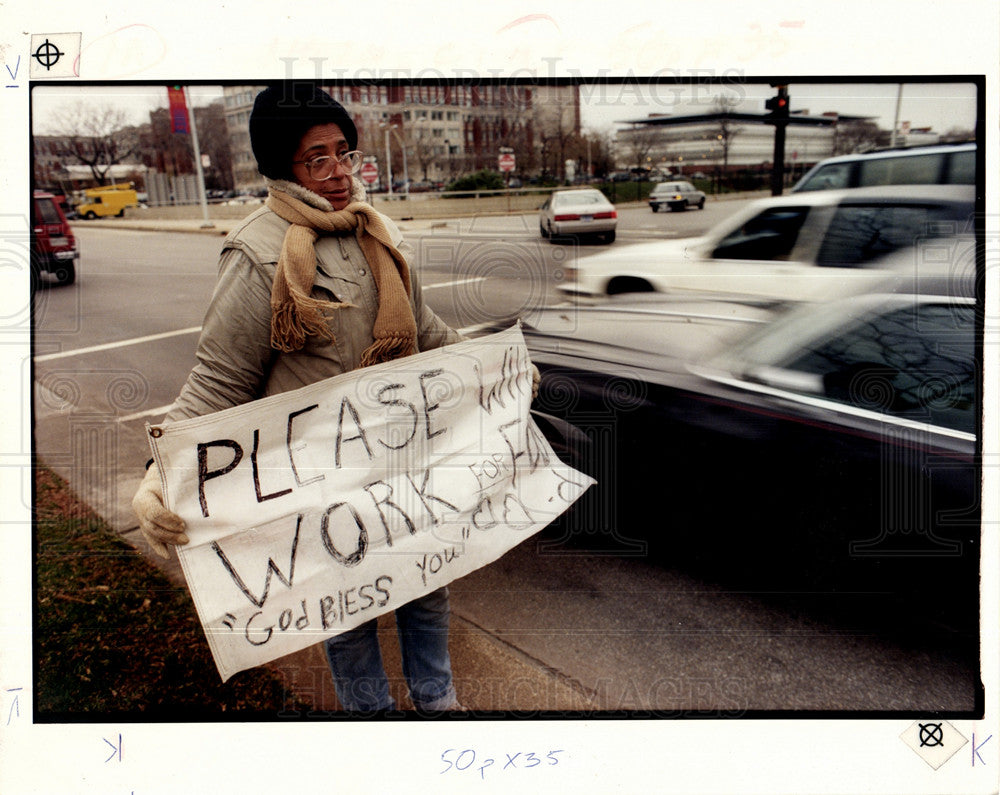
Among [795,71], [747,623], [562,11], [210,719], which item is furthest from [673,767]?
[562,11]

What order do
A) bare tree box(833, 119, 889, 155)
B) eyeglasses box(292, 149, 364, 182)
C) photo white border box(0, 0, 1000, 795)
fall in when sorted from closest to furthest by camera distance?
eyeglasses box(292, 149, 364, 182) < photo white border box(0, 0, 1000, 795) < bare tree box(833, 119, 889, 155)

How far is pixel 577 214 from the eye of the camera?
2.37m

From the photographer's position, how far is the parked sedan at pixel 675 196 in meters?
2.33

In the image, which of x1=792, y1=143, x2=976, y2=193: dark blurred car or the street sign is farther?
the street sign

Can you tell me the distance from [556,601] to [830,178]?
1771 millimetres

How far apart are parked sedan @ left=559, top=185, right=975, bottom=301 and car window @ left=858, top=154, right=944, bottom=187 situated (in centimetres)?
2

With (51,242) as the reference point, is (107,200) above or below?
above

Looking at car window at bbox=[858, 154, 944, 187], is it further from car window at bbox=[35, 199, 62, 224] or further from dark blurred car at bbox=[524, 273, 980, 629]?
car window at bbox=[35, 199, 62, 224]

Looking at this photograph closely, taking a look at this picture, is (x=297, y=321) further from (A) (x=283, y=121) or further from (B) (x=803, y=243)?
(B) (x=803, y=243)

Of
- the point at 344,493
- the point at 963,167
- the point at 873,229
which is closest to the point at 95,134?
the point at 344,493

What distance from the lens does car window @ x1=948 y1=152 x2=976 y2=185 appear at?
2104 mm

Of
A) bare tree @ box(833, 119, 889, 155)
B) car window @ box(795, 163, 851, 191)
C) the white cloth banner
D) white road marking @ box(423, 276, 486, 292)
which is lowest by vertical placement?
the white cloth banner

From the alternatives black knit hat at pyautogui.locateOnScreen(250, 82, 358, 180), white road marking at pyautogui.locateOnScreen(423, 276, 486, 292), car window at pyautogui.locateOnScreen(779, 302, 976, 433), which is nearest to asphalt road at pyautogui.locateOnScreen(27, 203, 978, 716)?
Answer: white road marking at pyautogui.locateOnScreen(423, 276, 486, 292)

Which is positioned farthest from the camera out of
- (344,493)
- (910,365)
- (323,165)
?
(910,365)
